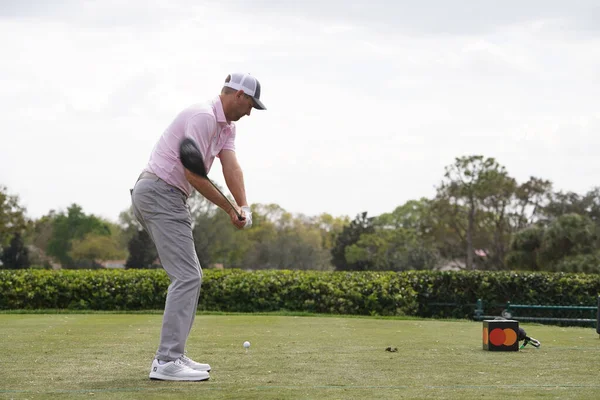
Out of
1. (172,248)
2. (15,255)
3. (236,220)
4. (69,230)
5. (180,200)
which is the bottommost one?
(172,248)

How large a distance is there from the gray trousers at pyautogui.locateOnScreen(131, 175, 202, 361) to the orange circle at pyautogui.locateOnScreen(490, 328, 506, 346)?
3423 mm

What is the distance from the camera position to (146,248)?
6912cm

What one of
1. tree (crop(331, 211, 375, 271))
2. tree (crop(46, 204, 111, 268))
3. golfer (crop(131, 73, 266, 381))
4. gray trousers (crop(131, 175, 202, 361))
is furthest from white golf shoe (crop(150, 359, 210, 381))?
tree (crop(46, 204, 111, 268))

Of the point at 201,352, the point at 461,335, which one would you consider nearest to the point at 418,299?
the point at 461,335

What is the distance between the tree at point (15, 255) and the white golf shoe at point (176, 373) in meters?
66.6

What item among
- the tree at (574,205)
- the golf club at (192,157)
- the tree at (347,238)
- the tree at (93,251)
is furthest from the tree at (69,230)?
the golf club at (192,157)

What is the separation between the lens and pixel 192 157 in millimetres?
5367

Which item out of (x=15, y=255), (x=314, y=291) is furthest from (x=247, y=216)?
(x=15, y=255)

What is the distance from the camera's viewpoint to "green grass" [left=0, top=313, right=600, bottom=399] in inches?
189

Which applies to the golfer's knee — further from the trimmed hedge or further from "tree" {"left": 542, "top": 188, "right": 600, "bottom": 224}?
"tree" {"left": 542, "top": 188, "right": 600, "bottom": 224}

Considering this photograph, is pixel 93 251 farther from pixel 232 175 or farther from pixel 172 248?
pixel 172 248

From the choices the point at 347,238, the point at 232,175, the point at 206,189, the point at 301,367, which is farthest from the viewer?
the point at 347,238

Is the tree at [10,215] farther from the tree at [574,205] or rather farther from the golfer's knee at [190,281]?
the golfer's knee at [190,281]

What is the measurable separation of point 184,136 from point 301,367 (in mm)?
1987
